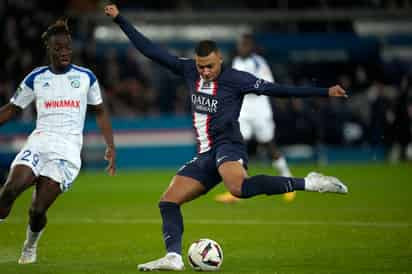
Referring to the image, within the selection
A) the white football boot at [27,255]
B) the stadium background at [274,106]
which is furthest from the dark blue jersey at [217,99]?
the stadium background at [274,106]

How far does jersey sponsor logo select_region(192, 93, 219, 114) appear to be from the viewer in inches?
410

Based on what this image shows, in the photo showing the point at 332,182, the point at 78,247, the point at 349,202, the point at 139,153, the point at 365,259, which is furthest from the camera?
the point at 139,153

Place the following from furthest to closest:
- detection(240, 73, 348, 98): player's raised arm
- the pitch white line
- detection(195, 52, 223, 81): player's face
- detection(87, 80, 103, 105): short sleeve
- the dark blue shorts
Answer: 1. the pitch white line
2. detection(87, 80, 103, 105): short sleeve
3. the dark blue shorts
4. detection(195, 52, 223, 81): player's face
5. detection(240, 73, 348, 98): player's raised arm

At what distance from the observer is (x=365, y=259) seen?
34.5 feet

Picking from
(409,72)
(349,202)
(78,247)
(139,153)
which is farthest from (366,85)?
Result: (78,247)

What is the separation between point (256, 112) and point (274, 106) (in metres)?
8.34

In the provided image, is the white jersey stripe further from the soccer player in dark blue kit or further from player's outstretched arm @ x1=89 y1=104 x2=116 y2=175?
player's outstretched arm @ x1=89 y1=104 x2=116 y2=175

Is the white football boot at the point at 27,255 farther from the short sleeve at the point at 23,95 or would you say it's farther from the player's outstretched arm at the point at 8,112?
the short sleeve at the point at 23,95

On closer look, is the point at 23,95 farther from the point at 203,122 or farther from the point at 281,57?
the point at 281,57

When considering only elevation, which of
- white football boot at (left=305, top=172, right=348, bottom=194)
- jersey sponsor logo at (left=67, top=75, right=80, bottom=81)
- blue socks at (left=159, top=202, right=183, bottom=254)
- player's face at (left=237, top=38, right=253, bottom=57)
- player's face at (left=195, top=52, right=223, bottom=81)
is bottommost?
blue socks at (left=159, top=202, right=183, bottom=254)

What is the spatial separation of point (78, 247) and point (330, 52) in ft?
59.1

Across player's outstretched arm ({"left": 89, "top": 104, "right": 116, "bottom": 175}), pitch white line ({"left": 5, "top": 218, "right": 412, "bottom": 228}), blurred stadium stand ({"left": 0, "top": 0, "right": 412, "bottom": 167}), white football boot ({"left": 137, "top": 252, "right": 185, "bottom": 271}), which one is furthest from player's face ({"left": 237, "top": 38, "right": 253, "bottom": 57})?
white football boot ({"left": 137, "top": 252, "right": 185, "bottom": 271})

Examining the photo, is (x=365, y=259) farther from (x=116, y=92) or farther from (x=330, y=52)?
(x=330, y=52)

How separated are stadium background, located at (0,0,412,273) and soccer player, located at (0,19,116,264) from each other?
276cm
